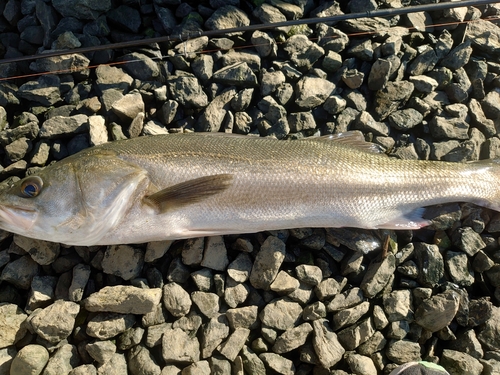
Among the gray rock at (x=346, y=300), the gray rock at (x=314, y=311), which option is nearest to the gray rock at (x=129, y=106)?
the gray rock at (x=314, y=311)

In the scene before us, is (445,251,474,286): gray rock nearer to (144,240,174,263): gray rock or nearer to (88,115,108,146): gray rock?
(144,240,174,263): gray rock

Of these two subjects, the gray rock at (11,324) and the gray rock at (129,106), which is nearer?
the gray rock at (11,324)

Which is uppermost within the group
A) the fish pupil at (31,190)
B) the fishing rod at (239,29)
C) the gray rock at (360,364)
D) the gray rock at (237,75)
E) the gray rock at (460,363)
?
the fishing rod at (239,29)

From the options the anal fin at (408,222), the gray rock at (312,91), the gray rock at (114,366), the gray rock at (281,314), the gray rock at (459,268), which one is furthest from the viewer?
the gray rock at (312,91)

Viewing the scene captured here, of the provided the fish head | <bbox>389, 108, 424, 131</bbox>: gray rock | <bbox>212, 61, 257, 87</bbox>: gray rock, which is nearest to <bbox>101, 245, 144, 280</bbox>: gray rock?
the fish head

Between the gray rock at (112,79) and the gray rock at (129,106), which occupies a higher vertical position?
the gray rock at (112,79)

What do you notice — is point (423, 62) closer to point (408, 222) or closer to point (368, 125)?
point (368, 125)

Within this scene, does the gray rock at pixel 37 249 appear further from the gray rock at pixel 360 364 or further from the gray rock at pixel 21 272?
the gray rock at pixel 360 364

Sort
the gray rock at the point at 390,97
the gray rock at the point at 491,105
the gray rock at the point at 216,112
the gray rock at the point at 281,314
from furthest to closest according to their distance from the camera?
the gray rock at the point at 491,105 < the gray rock at the point at 390,97 < the gray rock at the point at 216,112 < the gray rock at the point at 281,314
